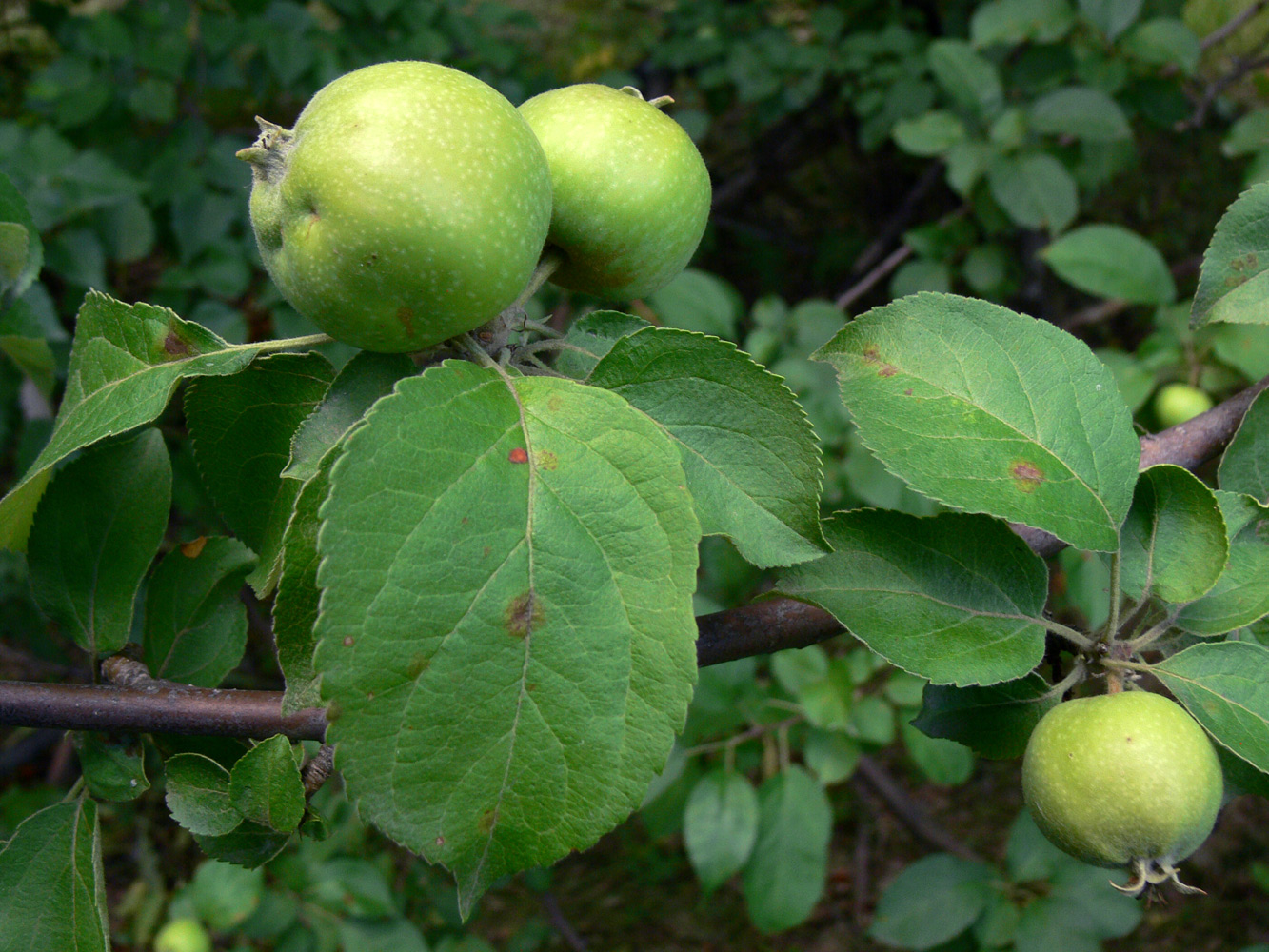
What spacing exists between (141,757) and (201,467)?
1.05ft

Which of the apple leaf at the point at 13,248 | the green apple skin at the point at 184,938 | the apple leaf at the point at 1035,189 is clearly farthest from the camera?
the apple leaf at the point at 1035,189

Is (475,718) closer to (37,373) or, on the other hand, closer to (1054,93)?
(37,373)

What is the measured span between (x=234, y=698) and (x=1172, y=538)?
74 cm

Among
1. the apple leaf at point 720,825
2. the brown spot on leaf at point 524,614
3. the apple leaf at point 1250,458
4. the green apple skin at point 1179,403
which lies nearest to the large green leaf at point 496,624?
the brown spot on leaf at point 524,614

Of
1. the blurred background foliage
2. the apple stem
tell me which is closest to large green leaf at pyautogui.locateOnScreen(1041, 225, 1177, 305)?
the blurred background foliage

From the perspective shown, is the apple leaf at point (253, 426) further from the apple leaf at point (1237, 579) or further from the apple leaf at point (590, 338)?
the apple leaf at point (1237, 579)

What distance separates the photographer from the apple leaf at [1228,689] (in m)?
0.62

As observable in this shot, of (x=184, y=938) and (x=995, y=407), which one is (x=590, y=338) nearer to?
(x=995, y=407)

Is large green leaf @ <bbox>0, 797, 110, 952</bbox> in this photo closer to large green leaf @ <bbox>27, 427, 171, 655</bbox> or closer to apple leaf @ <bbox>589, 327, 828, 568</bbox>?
large green leaf @ <bbox>27, 427, 171, 655</bbox>

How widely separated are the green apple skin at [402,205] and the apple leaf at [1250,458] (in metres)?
0.60

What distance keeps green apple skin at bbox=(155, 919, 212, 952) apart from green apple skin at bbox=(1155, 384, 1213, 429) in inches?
81.4

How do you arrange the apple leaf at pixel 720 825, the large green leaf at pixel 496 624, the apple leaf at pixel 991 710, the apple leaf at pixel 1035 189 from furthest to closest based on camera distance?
the apple leaf at pixel 1035 189 → the apple leaf at pixel 720 825 → the apple leaf at pixel 991 710 → the large green leaf at pixel 496 624

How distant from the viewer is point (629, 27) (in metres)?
3.30

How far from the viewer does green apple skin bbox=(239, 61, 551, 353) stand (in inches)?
A: 20.8
